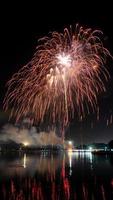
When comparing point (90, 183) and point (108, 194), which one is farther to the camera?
point (90, 183)

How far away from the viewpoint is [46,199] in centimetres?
2964

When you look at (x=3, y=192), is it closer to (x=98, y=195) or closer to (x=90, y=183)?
(x=98, y=195)

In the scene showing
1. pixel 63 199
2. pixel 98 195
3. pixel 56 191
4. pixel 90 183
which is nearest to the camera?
pixel 63 199

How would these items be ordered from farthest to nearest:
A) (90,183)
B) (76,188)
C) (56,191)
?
1. (90,183)
2. (76,188)
3. (56,191)

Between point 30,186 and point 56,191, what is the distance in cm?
502

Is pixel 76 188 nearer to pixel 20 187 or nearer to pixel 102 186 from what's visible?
pixel 102 186

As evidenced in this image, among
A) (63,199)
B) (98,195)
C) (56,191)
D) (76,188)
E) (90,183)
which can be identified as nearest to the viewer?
(63,199)

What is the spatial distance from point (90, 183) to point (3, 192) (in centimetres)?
1329

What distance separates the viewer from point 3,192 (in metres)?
33.8

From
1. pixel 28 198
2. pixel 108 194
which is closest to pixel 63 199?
pixel 28 198

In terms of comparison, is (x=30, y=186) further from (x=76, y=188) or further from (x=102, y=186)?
(x=102, y=186)

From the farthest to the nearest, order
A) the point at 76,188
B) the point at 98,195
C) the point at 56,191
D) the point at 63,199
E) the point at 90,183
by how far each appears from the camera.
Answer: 1. the point at 90,183
2. the point at 76,188
3. the point at 56,191
4. the point at 98,195
5. the point at 63,199

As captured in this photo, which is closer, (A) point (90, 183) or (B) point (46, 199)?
(B) point (46, 199)

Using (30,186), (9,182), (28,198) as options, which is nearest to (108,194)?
(28,198)
